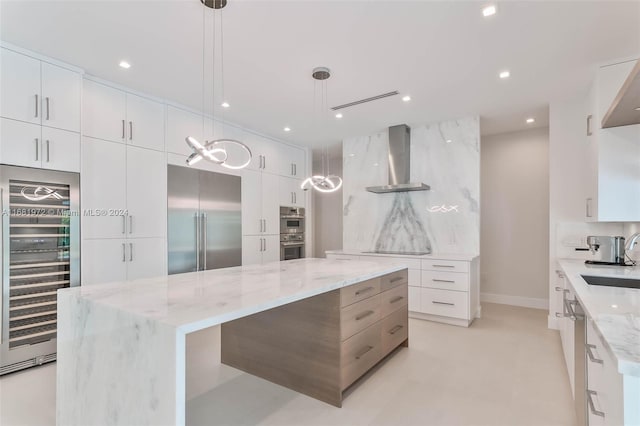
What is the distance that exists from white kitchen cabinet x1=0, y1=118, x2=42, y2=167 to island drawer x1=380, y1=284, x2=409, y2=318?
10.3 feet

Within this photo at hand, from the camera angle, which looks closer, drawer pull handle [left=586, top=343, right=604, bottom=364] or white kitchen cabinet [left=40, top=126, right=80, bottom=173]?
drawer pull handle [left=586, top=343, right=604, bottom=364]

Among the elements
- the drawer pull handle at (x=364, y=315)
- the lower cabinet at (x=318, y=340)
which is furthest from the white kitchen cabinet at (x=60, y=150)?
the drawer pull handle at (x=364, y=315)

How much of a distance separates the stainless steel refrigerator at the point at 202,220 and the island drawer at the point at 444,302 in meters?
2.58

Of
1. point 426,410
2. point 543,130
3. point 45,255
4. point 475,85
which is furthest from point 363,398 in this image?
point 543,130

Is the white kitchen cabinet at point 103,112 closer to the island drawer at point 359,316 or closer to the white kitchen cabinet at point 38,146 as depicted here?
the white kitchen cabinet at point 38,146

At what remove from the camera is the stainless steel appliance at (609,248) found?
2.70m

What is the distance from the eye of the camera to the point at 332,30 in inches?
94.0

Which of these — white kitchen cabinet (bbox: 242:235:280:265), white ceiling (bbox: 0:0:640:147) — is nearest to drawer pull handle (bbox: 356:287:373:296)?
white ceiling (bbox: 0:0:640:147)

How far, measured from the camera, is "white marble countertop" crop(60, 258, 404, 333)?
1.30 meters

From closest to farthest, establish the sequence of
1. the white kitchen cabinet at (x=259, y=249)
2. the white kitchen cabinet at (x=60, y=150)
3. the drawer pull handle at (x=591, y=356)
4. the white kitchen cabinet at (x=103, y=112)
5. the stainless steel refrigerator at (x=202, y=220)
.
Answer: the drawer pull handle at (x=591, y=356)
the white kitchen cabinet at (x=60, y=150)
the white kitchen cabinet at (x=103, y=112)
the stainless steel refrigerator at (x=202, y=220)
the white kitchen cabinet at (x=259, y=249)

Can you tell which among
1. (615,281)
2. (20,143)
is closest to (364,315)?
(615,281)

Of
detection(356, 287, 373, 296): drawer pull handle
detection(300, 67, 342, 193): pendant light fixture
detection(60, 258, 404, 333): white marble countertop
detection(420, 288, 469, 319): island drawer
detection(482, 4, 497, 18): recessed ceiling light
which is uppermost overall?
detection(482, 4, 497, 18): recessed ceiling light

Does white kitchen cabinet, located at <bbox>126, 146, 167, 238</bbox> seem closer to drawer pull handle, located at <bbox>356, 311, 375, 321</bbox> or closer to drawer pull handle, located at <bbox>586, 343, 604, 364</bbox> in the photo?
drawer pull handle, located at <bbox>356, 311, 375, 321</bbox>

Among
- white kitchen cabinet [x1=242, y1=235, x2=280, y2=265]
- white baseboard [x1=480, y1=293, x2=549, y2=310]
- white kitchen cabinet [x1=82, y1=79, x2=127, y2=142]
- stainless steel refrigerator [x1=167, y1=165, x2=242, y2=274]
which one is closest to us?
white kitchen cabinet [x1=82, y1=79, x2=127, y2=142]
